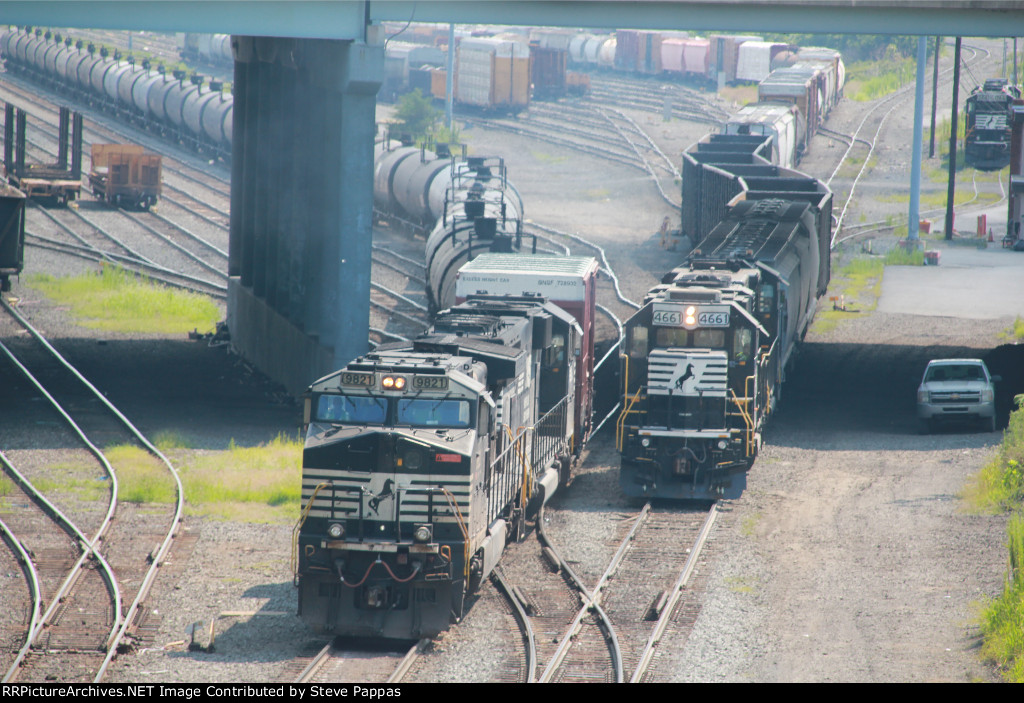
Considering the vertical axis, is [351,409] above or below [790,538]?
above

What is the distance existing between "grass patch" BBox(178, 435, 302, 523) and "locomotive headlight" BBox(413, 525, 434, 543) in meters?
6.26

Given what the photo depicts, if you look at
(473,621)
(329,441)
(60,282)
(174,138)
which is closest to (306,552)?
(329,441)

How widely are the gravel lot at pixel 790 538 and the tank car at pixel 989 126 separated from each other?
86.0ft

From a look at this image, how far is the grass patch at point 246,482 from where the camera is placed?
2078 centimetres

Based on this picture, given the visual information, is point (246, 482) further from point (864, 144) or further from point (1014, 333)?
point (864, 144)

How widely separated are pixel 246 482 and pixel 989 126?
49.3m

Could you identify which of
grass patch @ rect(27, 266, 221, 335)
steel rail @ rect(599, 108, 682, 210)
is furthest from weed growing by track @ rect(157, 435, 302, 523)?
steel rail @ rect(599, 108, 682, 210)

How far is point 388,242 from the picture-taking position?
4772 cm

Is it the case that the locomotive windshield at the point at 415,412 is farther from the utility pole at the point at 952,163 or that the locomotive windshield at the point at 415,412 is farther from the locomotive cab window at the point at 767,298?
the utility pole at the point at 952,163

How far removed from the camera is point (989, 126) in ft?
201

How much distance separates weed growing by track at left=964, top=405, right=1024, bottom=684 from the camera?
14.1 metres

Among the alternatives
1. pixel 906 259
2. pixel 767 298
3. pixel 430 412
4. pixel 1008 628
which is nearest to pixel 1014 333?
pixel 906 259

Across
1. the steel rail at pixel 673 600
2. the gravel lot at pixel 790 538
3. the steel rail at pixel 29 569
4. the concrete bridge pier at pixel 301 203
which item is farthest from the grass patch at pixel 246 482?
the steel rail at pixel 673 600

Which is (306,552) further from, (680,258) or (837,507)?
(680,258)
